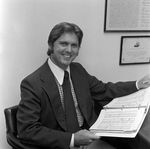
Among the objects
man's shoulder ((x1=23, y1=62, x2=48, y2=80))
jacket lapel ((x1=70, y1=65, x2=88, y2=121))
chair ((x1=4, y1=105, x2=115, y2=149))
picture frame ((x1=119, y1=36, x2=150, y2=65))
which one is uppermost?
picture frame ((x1=119, y1=36, x2=150, y2=65))

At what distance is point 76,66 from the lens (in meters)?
1.68

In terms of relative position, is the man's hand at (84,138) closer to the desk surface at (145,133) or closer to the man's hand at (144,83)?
the desk surface at (145,133)

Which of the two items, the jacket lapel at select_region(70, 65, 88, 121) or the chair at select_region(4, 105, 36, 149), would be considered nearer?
the chair at select_region(4, 105, 36, 149)

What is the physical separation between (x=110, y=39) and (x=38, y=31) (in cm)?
62

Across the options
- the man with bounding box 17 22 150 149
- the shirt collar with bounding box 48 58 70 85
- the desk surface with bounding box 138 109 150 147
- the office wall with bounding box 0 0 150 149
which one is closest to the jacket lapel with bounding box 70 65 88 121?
the man with bounding box 17 22 150 149

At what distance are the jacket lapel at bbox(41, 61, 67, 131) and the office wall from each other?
37 cm

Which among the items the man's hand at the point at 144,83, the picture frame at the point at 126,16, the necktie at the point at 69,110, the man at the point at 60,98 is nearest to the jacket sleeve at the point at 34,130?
the man at the point at 60,98

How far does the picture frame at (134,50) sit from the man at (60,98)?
39 centimetres

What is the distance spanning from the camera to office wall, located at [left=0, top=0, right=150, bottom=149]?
5.34 ft

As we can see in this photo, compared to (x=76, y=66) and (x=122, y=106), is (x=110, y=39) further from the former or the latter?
(x=122, y=106)

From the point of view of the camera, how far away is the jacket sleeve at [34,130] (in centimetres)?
125

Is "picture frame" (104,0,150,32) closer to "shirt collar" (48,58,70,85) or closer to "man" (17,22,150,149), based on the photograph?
"man" (17,22,150,149)

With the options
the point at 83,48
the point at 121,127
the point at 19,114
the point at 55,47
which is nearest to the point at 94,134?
the point at 121,127

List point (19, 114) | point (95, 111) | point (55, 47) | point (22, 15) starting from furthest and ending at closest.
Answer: point (95, 111)
point (22, 15)
point (55, 47)
point (19, 114)
